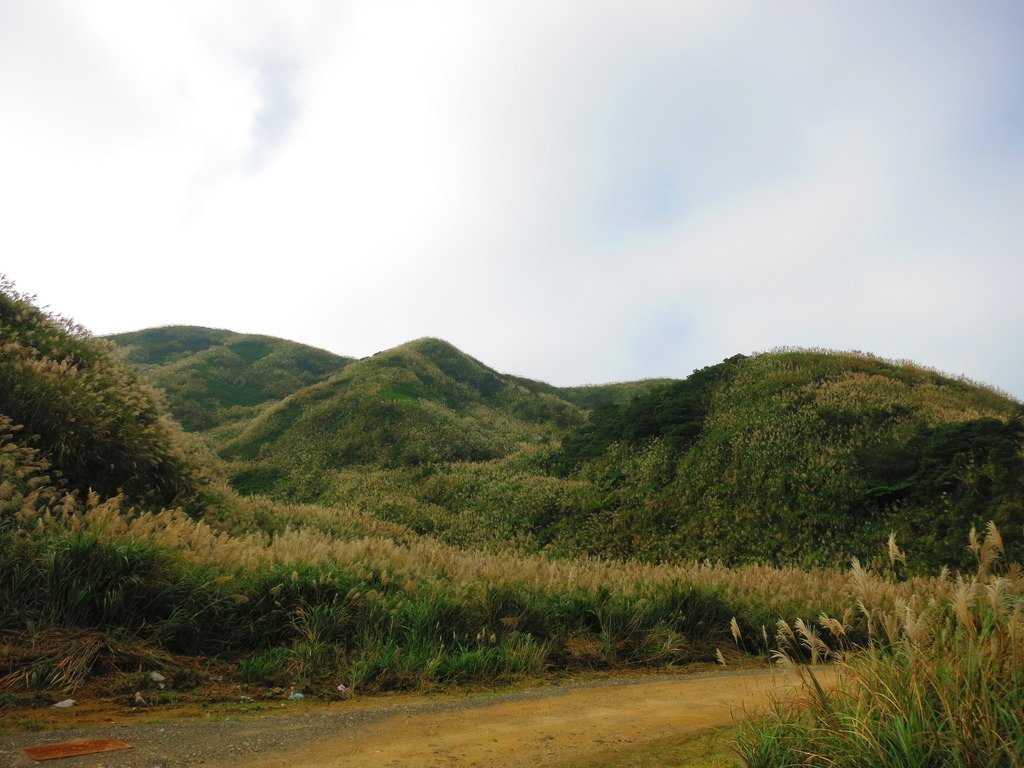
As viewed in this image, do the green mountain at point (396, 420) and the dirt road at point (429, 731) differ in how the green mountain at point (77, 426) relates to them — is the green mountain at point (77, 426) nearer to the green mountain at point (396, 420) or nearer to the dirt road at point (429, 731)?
the dirt road at point (429, 731)

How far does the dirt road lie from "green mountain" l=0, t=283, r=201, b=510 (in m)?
4.88

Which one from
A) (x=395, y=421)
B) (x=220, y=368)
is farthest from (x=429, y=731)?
(x=220, y=368)

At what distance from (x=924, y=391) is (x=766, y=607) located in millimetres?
17807

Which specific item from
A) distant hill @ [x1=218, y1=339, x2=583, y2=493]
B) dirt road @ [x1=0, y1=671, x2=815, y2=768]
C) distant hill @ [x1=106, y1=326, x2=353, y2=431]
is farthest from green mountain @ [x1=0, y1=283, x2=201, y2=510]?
distant hill @ [x1=106, y1=326, x2=353, y2=431]

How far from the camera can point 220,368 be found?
59.2 m

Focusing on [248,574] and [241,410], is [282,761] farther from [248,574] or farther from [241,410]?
[241,410]

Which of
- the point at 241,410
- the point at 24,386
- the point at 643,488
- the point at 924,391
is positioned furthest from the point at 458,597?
the point at 241,410

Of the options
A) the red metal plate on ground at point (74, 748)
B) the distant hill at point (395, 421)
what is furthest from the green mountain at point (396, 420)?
the red metal plate on ground at point (74, 748)

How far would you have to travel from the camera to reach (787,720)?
140 inches

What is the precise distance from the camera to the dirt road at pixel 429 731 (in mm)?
3754

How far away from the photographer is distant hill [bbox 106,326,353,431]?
4835 centimetres

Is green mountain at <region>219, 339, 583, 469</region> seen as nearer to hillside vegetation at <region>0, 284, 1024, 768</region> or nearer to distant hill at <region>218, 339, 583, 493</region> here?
distant hill at <region>218, 339, 583, 493</region>

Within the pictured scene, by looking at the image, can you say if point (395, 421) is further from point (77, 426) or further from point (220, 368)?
point (220, 368)

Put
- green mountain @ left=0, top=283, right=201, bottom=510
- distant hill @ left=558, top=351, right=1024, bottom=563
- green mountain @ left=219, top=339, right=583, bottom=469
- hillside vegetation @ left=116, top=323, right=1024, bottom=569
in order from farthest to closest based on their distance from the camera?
green mountain @ left=219, top=339, right=583, bottom=469 → hillside vegetation @ left=116, top=323, right=1024, bottom=569 → distant hill @ left=558, top=351, right=1024, bottom=563 → green mountain @ left=0, top=283, right=201, bottom=510
